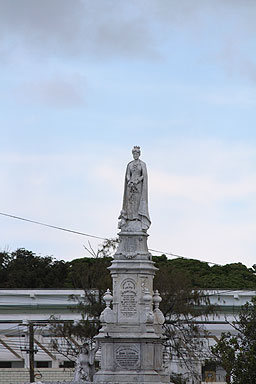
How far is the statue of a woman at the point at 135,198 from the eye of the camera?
41.8m

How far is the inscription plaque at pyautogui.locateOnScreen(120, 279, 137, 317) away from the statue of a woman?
201 cm

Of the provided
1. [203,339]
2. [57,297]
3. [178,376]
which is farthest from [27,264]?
[178,376]

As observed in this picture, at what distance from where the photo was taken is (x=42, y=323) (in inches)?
2347

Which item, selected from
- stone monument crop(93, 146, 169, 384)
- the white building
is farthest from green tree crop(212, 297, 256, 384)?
the white building

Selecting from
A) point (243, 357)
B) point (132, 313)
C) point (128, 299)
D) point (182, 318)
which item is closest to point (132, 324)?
point (132, 313)

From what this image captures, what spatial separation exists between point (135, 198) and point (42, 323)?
62.3ft

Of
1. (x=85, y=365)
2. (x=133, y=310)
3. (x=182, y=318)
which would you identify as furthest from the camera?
(x=182, y=318)

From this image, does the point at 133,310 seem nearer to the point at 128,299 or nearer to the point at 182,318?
the point at 128,299

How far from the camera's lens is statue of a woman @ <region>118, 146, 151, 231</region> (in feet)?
137

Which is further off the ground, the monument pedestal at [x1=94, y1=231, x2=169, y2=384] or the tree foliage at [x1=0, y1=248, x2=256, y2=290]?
the tree foliage at [x1=0, y1=248, x2=256, y2=290]

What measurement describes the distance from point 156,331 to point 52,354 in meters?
21.5

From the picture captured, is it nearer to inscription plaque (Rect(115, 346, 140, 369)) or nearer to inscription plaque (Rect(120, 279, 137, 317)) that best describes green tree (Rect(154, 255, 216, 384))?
inscription plaque (Rect(120, 279, 137, 317))

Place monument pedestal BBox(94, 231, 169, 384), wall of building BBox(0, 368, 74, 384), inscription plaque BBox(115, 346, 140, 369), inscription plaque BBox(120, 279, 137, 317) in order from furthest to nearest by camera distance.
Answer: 1. wall of building BBox(0, 368, 74, 384)
2. inscription plaque BBox(120, 279, 137, 317)
3. inscription plaque BBox(115, 346, 140, 369)
4. monument pedestal BBox(94, 231, 169, 384)

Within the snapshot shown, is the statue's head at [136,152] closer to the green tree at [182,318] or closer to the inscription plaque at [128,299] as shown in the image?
the inscription plaque at [128,299]
